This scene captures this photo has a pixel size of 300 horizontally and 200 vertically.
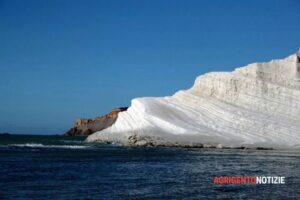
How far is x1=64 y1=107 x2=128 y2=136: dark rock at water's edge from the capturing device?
121 metres

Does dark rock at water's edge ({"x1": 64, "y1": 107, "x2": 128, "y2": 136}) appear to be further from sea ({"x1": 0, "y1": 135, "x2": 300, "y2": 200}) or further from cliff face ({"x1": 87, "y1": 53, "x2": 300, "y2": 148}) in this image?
sea ({"x1": 0, "y1": 135, "x2": 300, "y2": 200})

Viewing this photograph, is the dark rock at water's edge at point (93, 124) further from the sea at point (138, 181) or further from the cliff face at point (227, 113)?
the sea at point (138, 181)

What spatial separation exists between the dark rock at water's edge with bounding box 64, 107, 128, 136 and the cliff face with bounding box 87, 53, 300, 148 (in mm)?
56497

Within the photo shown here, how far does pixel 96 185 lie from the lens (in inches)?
766

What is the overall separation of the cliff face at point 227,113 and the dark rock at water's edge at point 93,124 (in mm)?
56497

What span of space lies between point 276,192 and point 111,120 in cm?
10208

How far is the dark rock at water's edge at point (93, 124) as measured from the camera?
396ft

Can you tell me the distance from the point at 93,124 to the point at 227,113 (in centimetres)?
7991

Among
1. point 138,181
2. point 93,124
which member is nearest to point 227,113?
point 138,181

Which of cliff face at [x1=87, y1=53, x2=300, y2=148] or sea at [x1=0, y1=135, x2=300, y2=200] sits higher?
cliff face at [x1=87, y1=53, x2=300, y2=148]

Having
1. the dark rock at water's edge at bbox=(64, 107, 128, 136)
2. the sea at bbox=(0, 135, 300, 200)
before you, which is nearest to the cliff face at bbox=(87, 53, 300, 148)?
the sea at bbox=(0, 135, 300, 200)

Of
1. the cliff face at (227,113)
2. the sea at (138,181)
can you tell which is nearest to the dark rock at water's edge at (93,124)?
the cliff face at (227,113)

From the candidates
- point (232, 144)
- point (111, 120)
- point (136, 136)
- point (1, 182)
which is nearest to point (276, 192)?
point (1, 182)

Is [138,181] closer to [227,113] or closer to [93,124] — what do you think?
A: [227,113]
